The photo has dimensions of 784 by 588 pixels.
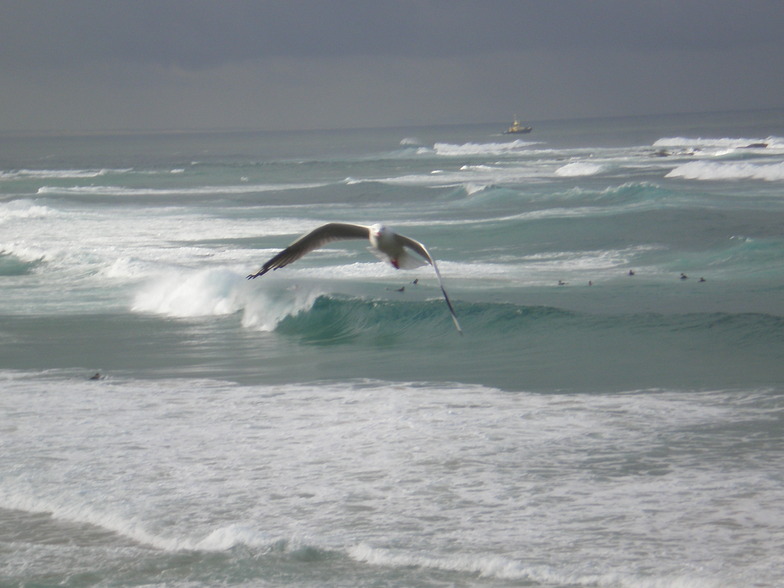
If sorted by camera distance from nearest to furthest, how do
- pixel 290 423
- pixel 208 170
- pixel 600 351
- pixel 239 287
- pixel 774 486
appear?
pixel 774 486
pixel 290 423
pixel 600 351
pixel 239 287
pixel 208 170

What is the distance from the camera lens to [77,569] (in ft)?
22.4

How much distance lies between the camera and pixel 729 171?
1893 inches

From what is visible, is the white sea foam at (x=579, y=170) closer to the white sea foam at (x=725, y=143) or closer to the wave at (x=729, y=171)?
the wave at (x=729, y=171)

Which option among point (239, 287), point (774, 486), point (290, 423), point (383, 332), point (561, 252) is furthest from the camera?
point (561, 252)

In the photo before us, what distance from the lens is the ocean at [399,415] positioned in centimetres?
696

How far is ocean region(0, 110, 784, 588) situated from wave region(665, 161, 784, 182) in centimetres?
1990

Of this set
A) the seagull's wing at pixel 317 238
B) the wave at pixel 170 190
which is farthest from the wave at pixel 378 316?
the wave at pixel 170 190

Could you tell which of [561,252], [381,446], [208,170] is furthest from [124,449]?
[208,170]

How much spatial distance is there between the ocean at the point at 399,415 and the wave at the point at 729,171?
1990 centimetres

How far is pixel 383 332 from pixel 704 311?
15.4ft

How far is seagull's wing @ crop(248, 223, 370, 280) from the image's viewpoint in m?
8.03

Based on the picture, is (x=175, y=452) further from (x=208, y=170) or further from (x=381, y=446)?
(x=208, y=170)

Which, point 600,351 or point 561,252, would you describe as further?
point 561,252

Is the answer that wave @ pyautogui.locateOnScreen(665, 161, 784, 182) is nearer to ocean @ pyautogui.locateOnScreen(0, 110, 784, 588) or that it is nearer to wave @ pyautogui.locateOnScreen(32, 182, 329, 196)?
wave @ pyautogui.locateOnScreen(32, 182, 329, 196)
